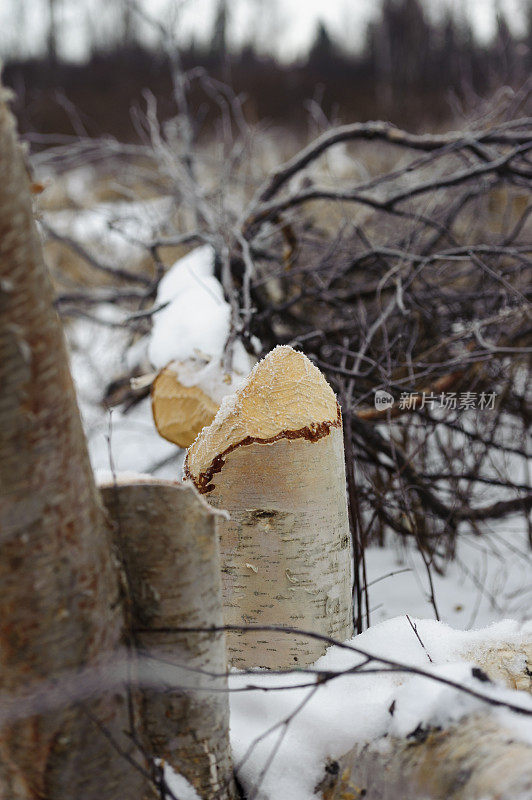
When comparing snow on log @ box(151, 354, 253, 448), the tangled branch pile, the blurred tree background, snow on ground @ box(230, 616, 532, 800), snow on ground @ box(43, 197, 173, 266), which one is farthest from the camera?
the blurred tree background

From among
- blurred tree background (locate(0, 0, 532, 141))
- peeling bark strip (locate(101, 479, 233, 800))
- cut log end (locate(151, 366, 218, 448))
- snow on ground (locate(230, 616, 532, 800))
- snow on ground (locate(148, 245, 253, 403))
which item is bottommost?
snow on ground (locate(230, 616, 532, 800))

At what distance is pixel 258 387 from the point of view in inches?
44.8

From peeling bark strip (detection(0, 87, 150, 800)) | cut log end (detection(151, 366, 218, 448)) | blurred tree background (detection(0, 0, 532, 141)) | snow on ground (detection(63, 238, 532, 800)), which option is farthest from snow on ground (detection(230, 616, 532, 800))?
blurred tree background (detection(0, 0, 532, 141))

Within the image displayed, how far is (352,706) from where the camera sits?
0.94m

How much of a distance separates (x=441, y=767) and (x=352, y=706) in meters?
0.23

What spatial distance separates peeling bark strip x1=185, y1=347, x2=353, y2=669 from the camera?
1.08m

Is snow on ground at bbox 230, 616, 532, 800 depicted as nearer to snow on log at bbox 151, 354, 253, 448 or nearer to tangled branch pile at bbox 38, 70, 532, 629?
tangled branch pile at bbox 38, 70, 532, 629

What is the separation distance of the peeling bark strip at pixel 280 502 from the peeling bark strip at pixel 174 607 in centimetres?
27

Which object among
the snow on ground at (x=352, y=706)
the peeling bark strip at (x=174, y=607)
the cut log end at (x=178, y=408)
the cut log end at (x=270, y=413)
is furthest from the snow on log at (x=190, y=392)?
the peeling bark strip at (x=174, y=607)

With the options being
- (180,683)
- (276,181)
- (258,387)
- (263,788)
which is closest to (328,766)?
(263,788)

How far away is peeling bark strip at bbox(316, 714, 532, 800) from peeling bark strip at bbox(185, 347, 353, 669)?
29 cm

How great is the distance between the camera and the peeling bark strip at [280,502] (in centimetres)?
108

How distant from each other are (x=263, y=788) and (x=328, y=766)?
10cm

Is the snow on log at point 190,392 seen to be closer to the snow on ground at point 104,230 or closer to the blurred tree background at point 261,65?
the snow on ground at point 104,230
